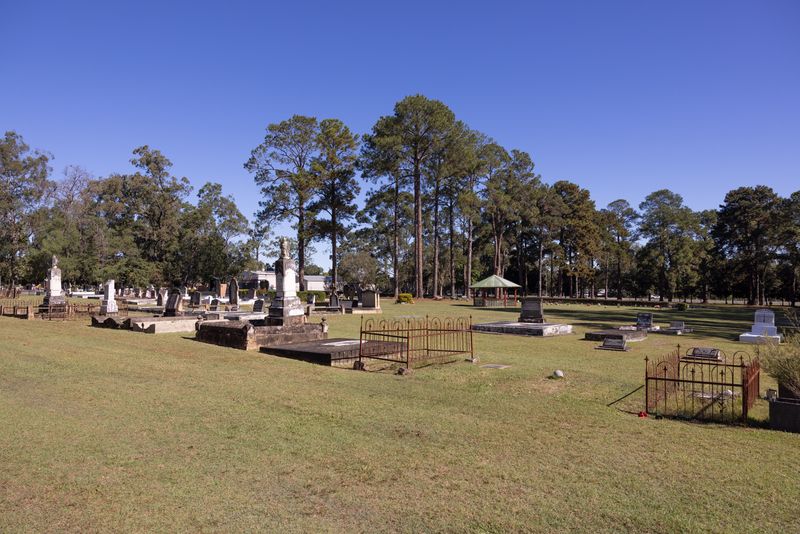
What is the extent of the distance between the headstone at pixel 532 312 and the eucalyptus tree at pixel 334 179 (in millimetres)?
28396

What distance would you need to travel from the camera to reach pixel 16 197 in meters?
42.5

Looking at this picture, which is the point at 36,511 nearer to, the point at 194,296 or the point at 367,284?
the point at 194,296

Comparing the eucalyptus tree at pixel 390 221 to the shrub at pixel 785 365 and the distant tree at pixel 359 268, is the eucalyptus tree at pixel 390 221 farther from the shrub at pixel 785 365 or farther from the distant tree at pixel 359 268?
the shrub at pixel 785 365

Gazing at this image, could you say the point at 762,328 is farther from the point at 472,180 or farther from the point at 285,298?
the point at 472,180

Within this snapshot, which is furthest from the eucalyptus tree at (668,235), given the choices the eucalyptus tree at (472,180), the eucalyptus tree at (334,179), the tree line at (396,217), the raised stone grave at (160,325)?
the raised stone grave at (160,325)

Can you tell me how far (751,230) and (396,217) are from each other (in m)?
38.9

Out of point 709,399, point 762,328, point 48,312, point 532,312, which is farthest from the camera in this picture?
point 48,312

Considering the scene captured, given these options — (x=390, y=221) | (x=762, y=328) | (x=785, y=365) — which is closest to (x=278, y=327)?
(x=785, y=365)

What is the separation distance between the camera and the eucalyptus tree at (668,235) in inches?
2339

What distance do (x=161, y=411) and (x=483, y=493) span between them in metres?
4.81

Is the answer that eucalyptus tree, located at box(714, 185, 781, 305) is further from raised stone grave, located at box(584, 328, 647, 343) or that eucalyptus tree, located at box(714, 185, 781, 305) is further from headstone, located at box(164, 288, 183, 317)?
headstone, located at box(164, 288, 183, 317)

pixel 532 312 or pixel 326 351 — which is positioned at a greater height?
pixel 532 312

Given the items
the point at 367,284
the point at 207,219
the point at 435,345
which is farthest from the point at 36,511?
the point at 367,284

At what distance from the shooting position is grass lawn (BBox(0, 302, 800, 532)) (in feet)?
13.2
